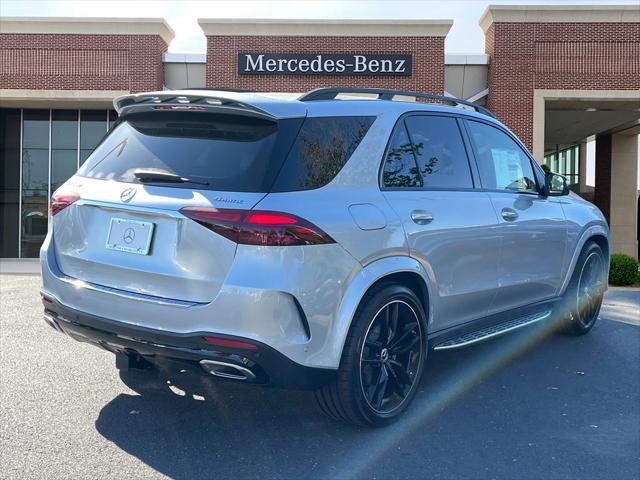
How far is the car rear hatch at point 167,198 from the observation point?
3139mm

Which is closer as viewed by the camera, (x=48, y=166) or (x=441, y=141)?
(x=441, y=141)

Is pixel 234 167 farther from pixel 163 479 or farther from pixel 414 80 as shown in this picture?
pixel 414 80

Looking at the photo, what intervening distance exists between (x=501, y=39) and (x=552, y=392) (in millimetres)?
16019

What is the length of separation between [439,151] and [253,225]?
1798 millimetres

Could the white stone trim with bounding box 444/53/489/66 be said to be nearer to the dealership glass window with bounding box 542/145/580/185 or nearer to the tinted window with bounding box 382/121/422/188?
the dealership glass window with bounding box 542/145/580/185

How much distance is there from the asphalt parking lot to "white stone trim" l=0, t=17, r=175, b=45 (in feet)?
49.3

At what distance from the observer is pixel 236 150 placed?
10.9ft

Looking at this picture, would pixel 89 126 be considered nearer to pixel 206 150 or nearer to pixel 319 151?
pixel 206 150

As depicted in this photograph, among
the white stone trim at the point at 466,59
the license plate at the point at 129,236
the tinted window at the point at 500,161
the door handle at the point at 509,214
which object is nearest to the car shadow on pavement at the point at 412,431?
the license plate at the point at 129,236

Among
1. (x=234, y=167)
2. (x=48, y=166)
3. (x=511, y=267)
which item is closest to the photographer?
(x=234, y=167)

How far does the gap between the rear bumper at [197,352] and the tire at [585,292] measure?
3576 millimetres

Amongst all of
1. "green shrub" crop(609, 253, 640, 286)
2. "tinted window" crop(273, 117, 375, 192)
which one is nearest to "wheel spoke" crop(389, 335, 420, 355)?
"tinted window" crop(273, 117, 375, 192)

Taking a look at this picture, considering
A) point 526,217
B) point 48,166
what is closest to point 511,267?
point 526,217

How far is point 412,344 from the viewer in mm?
3932
